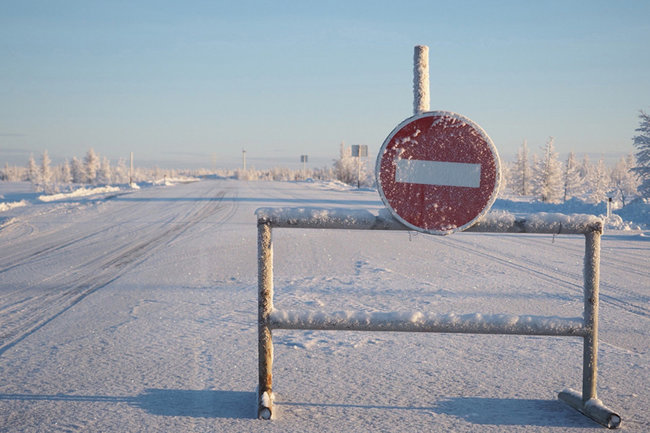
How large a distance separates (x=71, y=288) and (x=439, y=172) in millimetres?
5007

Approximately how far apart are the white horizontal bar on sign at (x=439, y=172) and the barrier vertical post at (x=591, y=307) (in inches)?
29.0

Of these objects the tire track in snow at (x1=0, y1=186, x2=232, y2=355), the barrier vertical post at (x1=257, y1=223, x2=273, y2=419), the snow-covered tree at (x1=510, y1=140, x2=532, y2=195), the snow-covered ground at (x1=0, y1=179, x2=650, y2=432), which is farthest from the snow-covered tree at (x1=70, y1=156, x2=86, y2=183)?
the barrier vertical post at (x1=257, y1=223, x2=273, y2=419)

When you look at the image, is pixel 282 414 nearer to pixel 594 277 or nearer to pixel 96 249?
pixel 594 277

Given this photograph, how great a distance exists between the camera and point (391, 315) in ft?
8.25

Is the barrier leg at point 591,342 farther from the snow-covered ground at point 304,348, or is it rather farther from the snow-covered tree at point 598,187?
the snow-covered tree at point 598,187

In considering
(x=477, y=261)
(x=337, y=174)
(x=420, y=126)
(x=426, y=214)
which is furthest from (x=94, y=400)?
(x=337, y=174)

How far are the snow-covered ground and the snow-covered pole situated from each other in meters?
1.27

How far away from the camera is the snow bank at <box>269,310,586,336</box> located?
2482mm

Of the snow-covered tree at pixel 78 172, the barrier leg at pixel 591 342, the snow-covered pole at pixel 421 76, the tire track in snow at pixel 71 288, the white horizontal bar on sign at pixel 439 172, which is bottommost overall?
the tire track in snow at pixel 71 288

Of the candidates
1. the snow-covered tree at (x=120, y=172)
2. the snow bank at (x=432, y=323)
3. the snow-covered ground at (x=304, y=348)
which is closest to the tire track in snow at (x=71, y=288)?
the snow-covered ground at (x=304, y=348)

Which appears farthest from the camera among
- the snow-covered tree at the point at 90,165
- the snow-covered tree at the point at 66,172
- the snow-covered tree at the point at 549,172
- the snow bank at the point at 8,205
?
the snow-covered tree at the point at 66,172

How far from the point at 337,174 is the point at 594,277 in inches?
3672

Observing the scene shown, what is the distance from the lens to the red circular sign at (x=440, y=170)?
7.67 ft

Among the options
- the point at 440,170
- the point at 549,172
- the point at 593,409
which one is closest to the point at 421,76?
the point at 440,170
